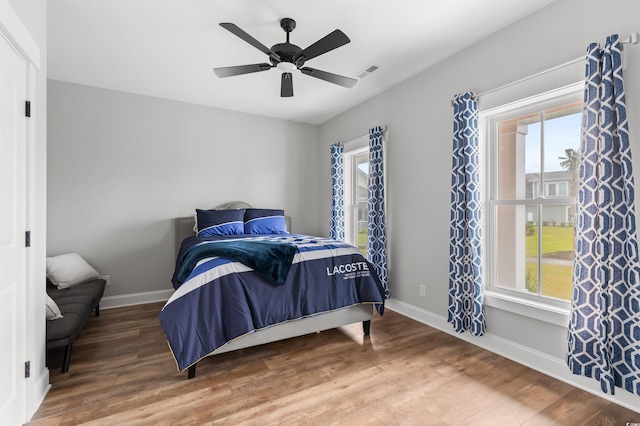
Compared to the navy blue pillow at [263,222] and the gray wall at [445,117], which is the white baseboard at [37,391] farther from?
the gray wall at [445,117]

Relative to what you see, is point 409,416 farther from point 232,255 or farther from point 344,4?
point 344,4

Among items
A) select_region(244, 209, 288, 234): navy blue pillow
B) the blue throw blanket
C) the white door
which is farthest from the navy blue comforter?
select_region(244, 209, 288, 234): navy blue pillow

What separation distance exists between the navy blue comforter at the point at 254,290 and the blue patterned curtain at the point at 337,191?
1.76m

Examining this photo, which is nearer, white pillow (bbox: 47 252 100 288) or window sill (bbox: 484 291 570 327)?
window sill (bbox: 484 291 570 327)

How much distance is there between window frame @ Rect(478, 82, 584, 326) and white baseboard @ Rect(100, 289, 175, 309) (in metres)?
3.76

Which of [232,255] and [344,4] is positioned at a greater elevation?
[344,4]

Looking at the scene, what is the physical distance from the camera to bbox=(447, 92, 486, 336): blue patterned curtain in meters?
2.62

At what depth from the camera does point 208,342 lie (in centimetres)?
207

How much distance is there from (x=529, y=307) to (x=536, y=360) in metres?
0.38

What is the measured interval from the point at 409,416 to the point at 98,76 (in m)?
4.31

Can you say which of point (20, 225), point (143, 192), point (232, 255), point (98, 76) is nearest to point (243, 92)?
Answer: point (98, 76)

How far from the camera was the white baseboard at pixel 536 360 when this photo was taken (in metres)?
1.83

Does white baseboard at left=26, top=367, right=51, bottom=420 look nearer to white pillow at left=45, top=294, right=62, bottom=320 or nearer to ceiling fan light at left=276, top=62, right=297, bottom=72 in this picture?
white pillow at left=45, top=294, right=62, bottom=320

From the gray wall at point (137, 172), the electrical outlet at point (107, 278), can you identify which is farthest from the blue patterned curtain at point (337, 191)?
the electrical outlet at point (107, 278)
